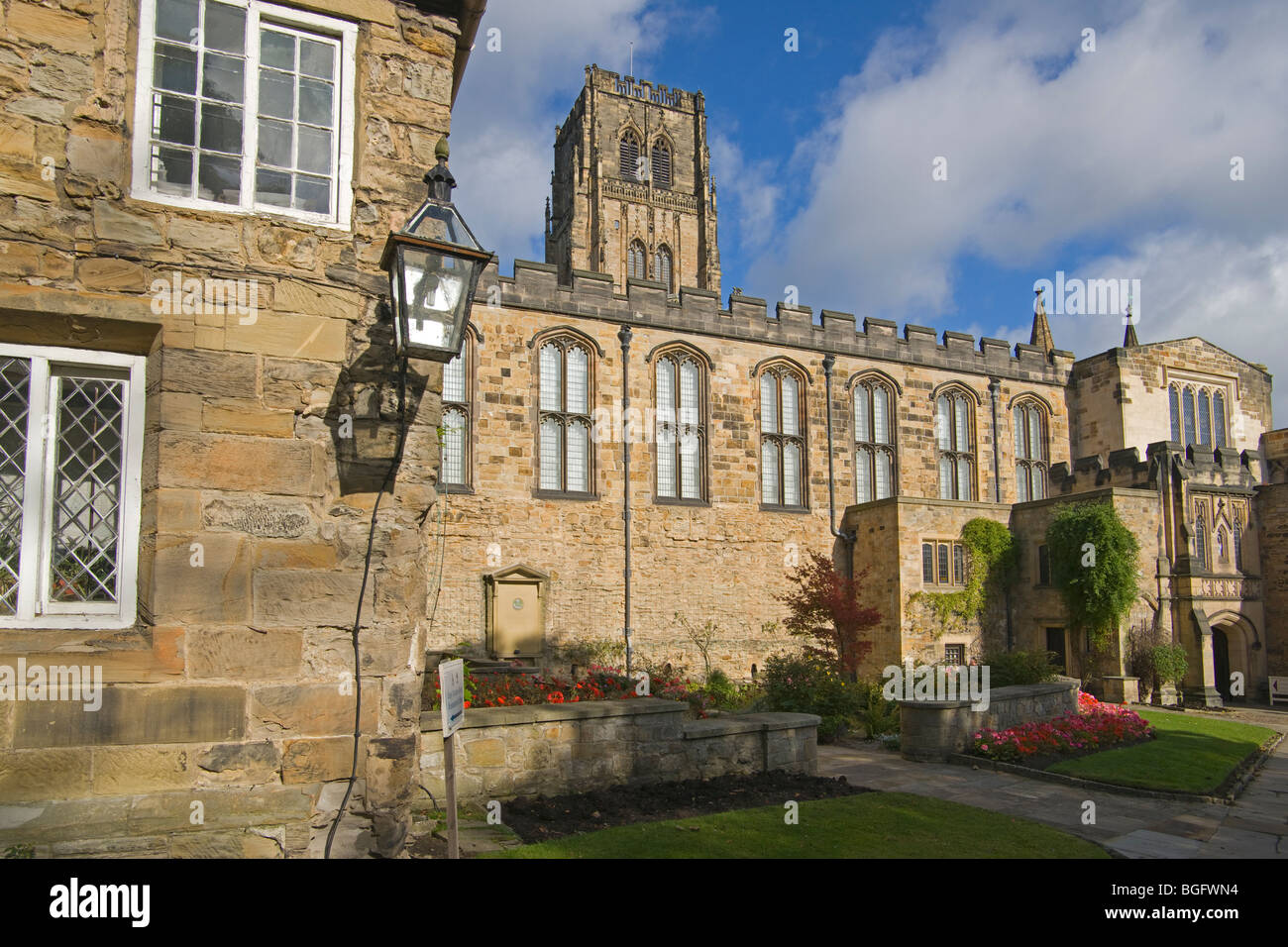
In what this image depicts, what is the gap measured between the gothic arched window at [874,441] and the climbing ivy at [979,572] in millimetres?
2703

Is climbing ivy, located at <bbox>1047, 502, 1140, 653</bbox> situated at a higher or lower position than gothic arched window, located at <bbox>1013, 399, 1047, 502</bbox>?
lower

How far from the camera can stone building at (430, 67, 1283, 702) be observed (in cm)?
1950

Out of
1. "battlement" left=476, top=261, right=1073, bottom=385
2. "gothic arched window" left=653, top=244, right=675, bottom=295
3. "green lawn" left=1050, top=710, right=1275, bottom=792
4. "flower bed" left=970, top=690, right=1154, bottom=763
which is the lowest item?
"green lawn" left=1050, top=710, right=1275, bottom=792

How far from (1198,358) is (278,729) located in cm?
3107

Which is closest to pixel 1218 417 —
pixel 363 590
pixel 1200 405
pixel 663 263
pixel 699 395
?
pixel 1200 405

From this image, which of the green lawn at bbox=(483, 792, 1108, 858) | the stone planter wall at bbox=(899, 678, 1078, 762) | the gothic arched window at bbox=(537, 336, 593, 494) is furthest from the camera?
the gothic arched window at bbox=(537, 336, 593, 494)

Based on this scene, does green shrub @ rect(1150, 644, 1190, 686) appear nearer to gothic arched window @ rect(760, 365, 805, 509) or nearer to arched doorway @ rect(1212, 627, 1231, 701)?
arched doorway @ rect(1212, 627, 1231, 701)

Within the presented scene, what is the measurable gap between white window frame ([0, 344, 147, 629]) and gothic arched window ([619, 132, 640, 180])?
41.9 meters

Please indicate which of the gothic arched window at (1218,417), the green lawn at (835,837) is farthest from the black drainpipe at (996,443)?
the green lawn at (835,837)

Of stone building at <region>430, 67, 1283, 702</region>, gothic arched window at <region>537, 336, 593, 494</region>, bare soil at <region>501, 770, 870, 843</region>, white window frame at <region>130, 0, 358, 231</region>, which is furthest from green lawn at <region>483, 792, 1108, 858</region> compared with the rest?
gothic arched window at <region>537, 336, 593, 494</region>

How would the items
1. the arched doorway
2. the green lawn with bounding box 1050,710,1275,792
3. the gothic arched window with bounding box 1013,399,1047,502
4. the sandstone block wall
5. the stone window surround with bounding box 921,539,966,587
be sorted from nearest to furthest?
the green lawn with bounding box 1050,710,1275,792 → the sandstone block wall → the stone window surround with bounding box 921,539,966,587 → the arched doorway → the gothic arched window with bounding box 1013,399,1047,502

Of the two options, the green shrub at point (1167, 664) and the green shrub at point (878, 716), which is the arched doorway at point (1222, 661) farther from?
the green shrub at point (878, 716)

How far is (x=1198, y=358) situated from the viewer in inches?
1089
